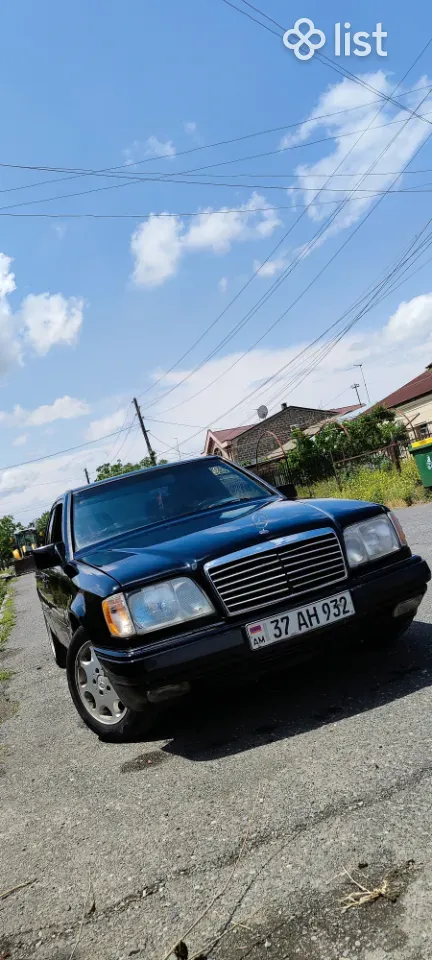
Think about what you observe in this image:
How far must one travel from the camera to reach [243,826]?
2.47 metres

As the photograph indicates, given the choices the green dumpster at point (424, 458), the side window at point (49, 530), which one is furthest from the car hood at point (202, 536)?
the green dumpster at point (424, 458)

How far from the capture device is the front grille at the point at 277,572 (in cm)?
332

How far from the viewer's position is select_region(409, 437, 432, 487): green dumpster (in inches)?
567

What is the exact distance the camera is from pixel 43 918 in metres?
2.22

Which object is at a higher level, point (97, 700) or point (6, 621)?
point (97, 700)

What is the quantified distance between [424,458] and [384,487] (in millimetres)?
2127

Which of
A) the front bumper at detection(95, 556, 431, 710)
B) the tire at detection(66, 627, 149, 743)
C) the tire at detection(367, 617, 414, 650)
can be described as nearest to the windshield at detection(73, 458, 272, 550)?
the tire at detection(66, 627, 149, 743)

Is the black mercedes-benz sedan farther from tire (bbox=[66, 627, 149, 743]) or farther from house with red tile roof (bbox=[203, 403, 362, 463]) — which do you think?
house with red tile roof (bbox=[203, 403, 362, 463])

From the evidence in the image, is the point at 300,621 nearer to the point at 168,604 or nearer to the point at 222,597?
the point at 222,597

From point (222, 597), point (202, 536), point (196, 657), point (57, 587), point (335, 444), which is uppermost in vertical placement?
point (335, 444)

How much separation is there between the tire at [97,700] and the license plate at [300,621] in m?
0.71

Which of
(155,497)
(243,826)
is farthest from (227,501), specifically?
(243,826)

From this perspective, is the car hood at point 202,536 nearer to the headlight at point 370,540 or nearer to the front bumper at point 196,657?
the headlight at point 370,540

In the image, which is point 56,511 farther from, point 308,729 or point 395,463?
point 395,463
